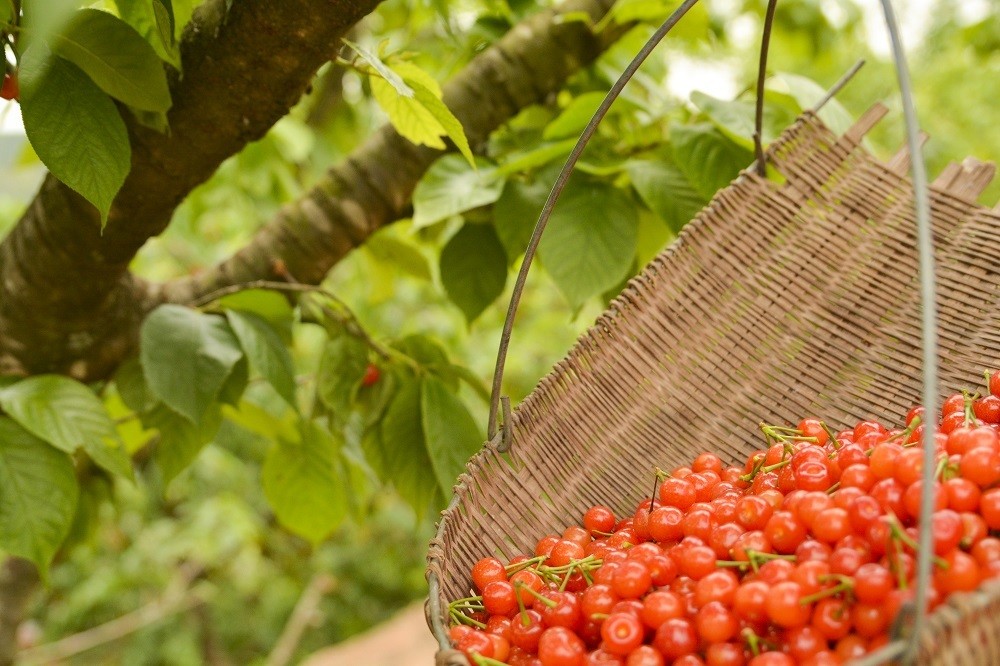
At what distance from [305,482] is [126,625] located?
2252 millimetres

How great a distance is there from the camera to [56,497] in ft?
2.60

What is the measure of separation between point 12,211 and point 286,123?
746 mm

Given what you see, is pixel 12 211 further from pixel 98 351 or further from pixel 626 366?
pixel 626 366

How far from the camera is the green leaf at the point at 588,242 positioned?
2.97 feet

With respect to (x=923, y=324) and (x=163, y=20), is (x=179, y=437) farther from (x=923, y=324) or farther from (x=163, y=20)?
(x=923, y=324)

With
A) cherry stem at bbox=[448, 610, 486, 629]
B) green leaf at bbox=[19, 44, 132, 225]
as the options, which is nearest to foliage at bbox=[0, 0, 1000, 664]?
green leaf at bbox=[19, 44, 132, 225]

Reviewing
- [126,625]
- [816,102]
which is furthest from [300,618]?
[816,102]

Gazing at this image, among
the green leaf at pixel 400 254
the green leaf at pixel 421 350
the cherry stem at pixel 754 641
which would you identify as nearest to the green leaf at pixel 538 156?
the green leaf at pixel 421 350

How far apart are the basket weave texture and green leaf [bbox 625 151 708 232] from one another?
5 centimetres

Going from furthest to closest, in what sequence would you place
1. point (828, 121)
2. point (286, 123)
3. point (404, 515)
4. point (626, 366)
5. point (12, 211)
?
point (404, 515)
point (12, 211)
point (286, 123)
point (828, 121)
point (626, 366)

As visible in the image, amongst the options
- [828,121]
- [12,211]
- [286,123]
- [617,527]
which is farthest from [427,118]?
[12,211]

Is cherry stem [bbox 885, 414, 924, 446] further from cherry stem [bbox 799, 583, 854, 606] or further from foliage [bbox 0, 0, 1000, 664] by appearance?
foliage [bbox 0, 0, 1000, 664]

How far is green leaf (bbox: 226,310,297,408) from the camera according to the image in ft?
2.91

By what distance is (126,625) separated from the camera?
292 centimetres
